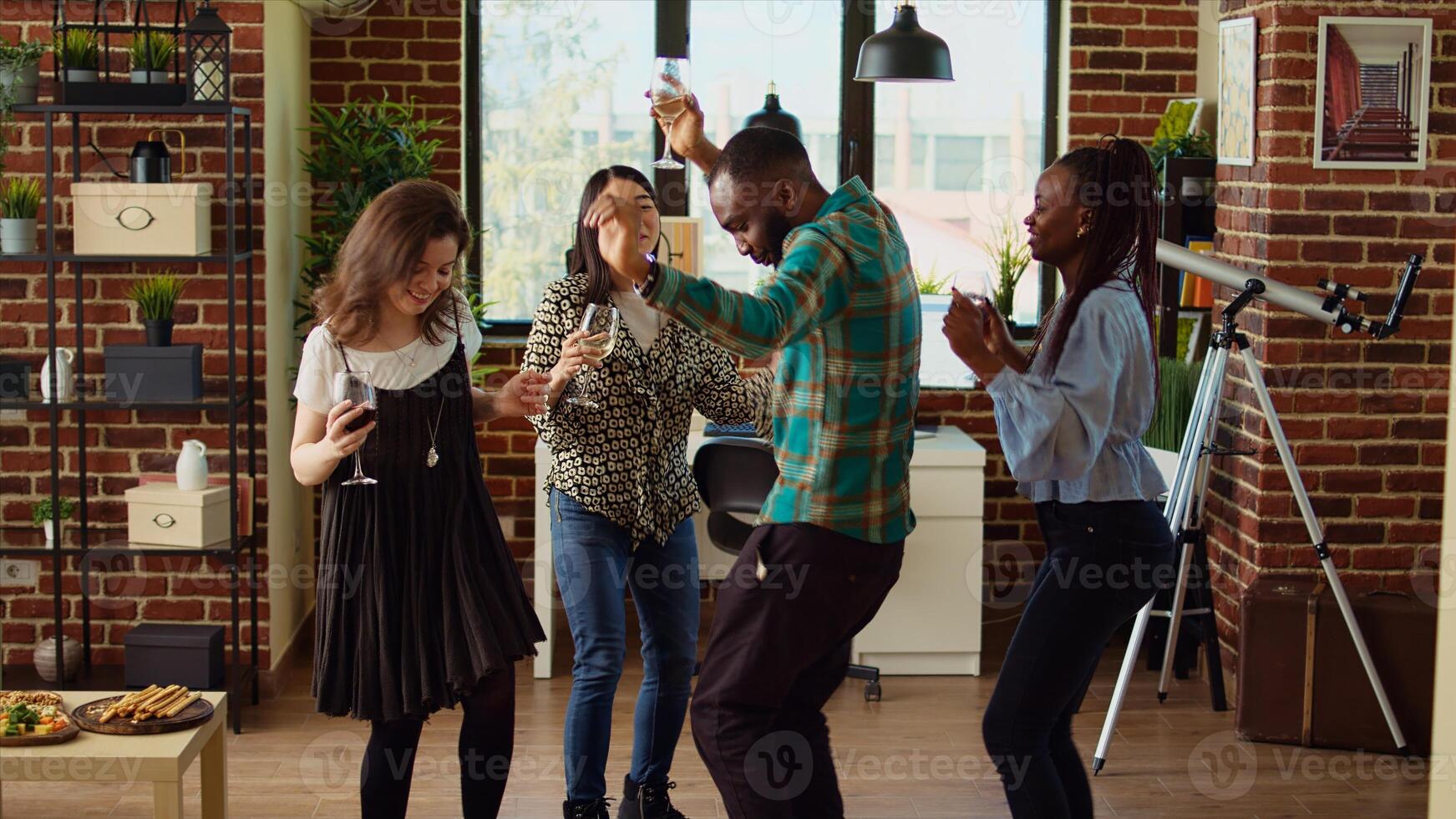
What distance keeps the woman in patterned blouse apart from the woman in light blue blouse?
823 mm

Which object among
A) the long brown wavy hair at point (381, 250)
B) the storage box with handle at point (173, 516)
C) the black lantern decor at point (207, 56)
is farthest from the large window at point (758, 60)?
the long brown wavy hair at point (381, 250)

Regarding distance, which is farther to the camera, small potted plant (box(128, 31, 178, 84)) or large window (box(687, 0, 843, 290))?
large window (box(687, 0, 843, 290))

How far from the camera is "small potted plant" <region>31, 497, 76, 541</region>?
4043mm

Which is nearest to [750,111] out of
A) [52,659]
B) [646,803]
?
[646,803]

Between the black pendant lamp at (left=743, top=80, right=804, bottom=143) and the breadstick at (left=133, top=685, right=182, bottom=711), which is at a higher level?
the black pendant lamp at (left=743, top=80, right=804, bottom=143)

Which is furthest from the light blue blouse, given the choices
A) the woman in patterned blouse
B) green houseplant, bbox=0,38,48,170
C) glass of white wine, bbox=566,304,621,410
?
green houseplant, bbox=0,38,48,170

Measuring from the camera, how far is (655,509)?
10.3 ft

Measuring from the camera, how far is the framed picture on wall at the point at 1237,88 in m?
4.27

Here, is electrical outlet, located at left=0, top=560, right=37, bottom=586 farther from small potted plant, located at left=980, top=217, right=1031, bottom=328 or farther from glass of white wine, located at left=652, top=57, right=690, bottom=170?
small potted plant, located at left=980, top=217, right=1031, bottom=328

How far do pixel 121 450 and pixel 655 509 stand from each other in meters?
2.06

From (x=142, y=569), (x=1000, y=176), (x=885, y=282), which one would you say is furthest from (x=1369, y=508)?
(x=142, y=569)

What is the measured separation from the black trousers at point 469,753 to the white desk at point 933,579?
1.85 m

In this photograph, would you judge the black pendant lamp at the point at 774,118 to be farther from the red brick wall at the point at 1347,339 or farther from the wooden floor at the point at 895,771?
the wooden floor at the point at 895,771

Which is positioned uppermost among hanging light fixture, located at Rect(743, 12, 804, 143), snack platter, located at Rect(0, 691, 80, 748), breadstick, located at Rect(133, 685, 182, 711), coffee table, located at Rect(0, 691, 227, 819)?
hanging light fixture, located at Rect(743, 12, 804, 143)
